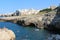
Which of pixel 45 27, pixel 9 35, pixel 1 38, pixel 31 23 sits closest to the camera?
pixel 1 38

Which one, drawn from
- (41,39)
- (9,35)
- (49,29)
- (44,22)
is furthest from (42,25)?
(9,35)

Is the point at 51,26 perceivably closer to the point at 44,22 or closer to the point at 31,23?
the point at 44,22

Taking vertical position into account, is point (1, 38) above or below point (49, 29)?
above

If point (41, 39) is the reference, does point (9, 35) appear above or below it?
above

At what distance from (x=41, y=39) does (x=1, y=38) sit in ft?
73.6

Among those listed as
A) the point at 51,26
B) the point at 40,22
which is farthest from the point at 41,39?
the point at 40,22

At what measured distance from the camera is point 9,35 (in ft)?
52.3

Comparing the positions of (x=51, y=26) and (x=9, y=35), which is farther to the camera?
(x=51, y=26)

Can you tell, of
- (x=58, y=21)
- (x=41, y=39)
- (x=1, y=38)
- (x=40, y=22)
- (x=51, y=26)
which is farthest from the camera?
(x=40, y=22)

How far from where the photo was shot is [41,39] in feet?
120

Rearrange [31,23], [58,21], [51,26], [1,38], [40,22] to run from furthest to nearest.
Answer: [31,23]
[40,22]
[51,26]
[58,21]
[1,38]

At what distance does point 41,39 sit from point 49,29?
1845 cm

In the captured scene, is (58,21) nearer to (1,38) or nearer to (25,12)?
(1,38)

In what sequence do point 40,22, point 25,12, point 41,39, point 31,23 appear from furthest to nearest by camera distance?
1. point 25,12
2. point 31,23
3. point 40,22
4. point 41,39
